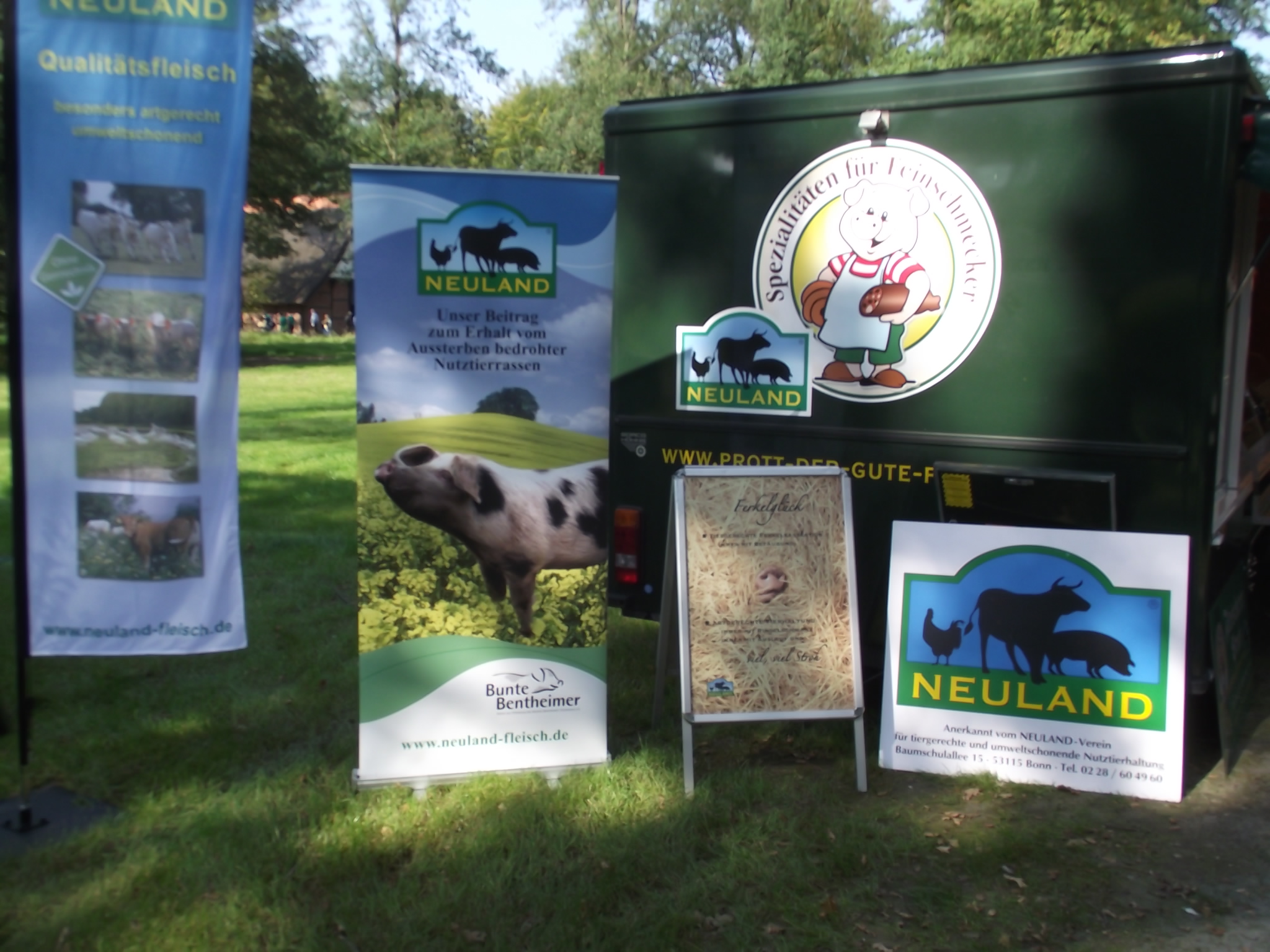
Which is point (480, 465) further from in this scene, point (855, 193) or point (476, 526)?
point (855, 193)

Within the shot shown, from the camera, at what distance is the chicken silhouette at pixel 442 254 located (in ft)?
12.7

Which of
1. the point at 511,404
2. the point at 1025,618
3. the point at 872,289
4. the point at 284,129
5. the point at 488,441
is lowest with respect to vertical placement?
the point at 1025,618

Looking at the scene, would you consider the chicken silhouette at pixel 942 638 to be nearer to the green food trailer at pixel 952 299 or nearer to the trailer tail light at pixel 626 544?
the green food trailer at pixel 952 299

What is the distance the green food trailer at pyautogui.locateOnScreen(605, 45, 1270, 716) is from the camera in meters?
4.02

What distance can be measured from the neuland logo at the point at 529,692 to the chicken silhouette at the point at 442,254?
1.49 metres

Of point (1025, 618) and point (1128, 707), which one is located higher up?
point (1025, 618)

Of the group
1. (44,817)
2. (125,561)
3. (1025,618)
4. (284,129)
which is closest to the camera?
(125,561)

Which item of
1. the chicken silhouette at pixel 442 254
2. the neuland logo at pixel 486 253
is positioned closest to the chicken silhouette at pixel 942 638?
A: the neuland logo at pixel 486 253

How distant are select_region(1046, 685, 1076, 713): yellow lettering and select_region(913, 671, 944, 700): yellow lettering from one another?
1.40 feet

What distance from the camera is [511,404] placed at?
402 cm

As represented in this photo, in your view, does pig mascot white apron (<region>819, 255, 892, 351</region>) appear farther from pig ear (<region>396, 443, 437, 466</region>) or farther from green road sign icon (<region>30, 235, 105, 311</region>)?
green road sign icon (<region>30, 235, 105, 311</region>)

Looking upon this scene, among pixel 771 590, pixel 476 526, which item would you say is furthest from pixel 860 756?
pixel 476 526

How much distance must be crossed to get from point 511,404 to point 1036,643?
2194mm

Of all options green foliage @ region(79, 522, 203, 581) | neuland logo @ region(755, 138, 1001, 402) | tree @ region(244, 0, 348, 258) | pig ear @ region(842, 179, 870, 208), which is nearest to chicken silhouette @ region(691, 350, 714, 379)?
neuland logo @ region(755, 138, 1001, 402)
